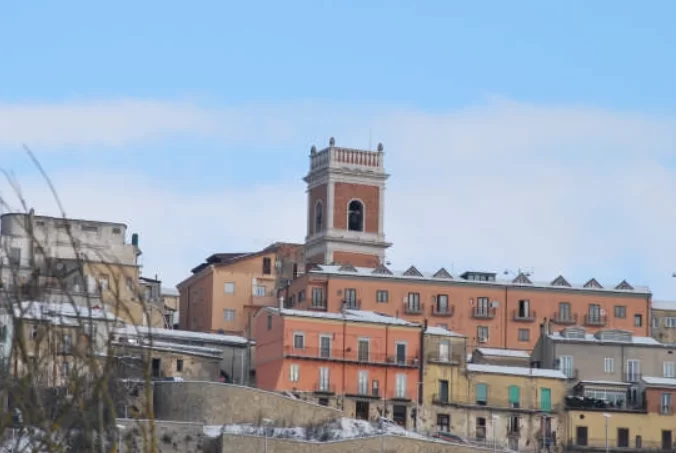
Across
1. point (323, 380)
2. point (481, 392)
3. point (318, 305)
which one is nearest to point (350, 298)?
point (318, 305)

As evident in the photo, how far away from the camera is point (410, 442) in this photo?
82.2m

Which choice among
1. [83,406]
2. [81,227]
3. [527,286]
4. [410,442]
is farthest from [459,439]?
[83,406]

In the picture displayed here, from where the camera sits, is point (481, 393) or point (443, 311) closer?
point (481, 393)

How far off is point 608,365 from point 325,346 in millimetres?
15761

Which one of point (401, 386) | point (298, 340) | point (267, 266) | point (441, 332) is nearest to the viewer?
point (298, 340)

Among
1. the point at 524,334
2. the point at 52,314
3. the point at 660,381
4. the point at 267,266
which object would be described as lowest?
the point at 52,314

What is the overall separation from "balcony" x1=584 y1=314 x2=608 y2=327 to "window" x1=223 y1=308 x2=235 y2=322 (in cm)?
1976

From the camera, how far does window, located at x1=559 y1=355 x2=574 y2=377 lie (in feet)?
327

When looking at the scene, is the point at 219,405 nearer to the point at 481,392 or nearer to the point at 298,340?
the point at 298,340

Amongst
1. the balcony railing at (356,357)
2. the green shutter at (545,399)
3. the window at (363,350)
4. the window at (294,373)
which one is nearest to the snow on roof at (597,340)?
the green shutter at (545,399)

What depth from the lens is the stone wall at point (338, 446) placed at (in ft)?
257

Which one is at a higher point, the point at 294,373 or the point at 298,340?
the point at 298,340

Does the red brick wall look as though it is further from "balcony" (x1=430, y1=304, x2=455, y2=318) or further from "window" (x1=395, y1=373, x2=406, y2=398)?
"window" (x1=395, y1=373, x2=406, y2=398)

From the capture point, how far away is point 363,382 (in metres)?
93.9
